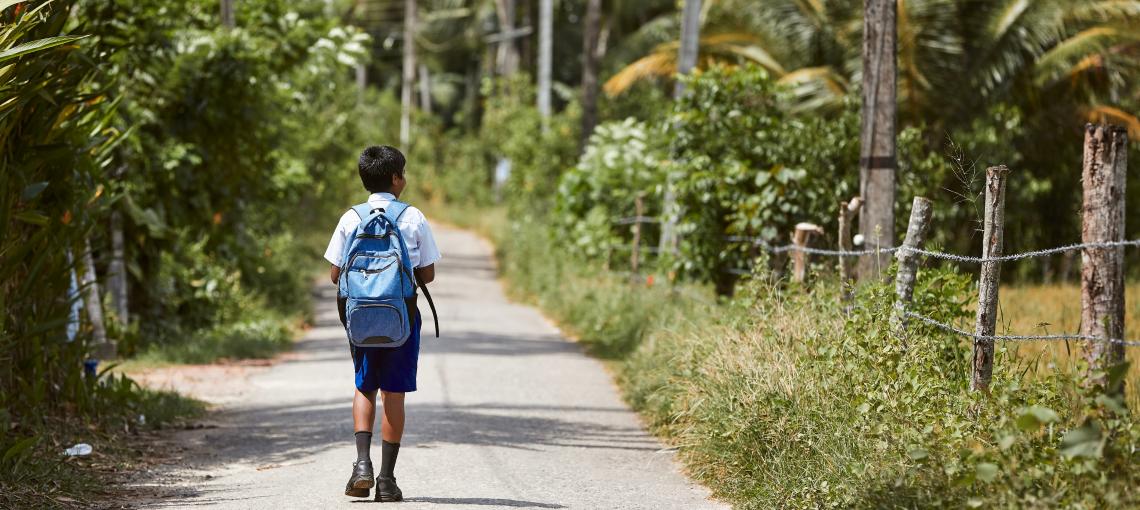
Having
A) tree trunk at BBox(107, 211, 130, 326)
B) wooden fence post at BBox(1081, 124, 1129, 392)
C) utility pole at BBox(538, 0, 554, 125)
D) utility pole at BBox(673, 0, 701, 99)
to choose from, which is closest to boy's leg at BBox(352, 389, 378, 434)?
wooden fence post at BBox(1081, 124, 1129, 392)

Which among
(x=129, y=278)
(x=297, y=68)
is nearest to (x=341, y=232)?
(x=129, y=278)

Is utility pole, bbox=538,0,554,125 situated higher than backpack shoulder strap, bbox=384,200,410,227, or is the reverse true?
utility pole, bbox=538,0,554,125

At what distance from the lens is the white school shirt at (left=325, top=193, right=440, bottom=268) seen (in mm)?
6715

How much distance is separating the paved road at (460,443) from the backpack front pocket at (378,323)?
82 cm

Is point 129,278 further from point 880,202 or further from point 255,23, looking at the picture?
point 880,202

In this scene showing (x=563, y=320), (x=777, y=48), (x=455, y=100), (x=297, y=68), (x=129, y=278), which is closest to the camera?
(x=129, y=278)

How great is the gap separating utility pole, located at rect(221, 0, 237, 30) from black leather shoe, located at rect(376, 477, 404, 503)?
35.2 ft

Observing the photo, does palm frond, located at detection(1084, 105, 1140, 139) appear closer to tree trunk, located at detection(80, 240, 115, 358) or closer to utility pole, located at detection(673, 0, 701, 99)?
utility pole, located at detection(673, 0, 701, 99)

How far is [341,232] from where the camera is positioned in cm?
670

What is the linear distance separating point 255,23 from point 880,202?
8486mm

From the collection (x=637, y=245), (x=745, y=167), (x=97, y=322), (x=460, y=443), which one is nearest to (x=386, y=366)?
(x=460, y=443)

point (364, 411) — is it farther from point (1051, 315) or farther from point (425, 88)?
point (425, 88)

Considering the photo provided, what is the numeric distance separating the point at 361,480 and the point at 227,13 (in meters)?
10.9

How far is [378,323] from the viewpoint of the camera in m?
6.55
